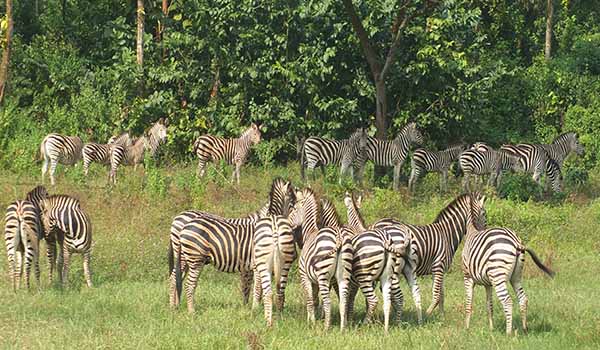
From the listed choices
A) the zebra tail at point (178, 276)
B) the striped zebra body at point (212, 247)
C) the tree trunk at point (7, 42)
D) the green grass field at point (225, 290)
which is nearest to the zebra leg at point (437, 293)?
the green grass field at point (225, 290)

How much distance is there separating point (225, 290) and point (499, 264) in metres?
4.87

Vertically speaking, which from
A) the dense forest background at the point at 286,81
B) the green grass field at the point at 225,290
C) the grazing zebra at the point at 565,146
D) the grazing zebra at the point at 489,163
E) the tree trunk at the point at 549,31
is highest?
the tree trunk at the point at 549,31

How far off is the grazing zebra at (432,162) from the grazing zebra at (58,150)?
765 cm

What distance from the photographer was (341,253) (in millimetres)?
11875

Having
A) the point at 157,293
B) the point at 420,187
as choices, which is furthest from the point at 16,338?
the point at 420,187

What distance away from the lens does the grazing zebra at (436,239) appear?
1284 centimetres

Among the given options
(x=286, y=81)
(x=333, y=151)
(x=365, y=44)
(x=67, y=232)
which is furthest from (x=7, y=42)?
(x=67, y=232)

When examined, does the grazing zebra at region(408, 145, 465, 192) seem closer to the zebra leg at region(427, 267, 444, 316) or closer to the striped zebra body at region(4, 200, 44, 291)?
the zebra leg at region(427, 267, 444, 316)

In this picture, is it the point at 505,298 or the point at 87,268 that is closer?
the point at 505,298

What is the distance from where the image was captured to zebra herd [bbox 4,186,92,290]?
1452 cm

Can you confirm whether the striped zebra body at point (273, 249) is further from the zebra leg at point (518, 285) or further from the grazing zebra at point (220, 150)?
the grazing zebra at point (220, 150)

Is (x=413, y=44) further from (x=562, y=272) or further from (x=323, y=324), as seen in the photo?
(x=323, y=324)

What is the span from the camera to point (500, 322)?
13.0 metres

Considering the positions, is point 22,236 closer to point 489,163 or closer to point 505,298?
point 505,298
